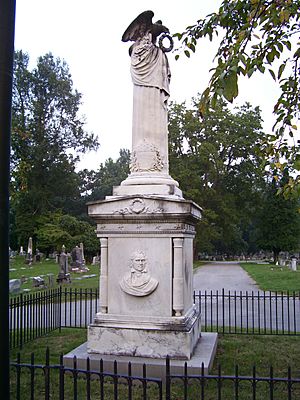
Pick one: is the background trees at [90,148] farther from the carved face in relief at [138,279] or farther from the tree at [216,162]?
the carved face in relief at [138,279]

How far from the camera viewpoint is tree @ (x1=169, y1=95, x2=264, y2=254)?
3766 cm

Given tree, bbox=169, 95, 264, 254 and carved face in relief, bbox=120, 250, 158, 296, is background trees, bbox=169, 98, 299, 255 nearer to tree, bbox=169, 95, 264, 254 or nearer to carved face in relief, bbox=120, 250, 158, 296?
tree, bbox=169, 95, 264, 254

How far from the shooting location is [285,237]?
49.0 meters

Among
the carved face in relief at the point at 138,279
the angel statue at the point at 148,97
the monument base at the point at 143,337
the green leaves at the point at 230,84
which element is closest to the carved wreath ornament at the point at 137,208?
the angel statue at the point at 148,97

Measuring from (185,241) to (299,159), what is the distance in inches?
95.6

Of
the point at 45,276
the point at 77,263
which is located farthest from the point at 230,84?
the point at 77,263

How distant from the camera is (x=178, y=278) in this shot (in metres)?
6.69

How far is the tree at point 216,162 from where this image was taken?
37.7 metres

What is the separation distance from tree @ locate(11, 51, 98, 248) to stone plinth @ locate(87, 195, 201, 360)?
32244mm

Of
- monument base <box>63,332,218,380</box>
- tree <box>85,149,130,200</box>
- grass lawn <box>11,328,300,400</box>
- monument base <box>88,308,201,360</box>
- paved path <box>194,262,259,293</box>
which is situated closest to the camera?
grass lawn <box>11,328,300,400</box>

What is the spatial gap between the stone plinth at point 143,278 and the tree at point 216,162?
29.9 metres

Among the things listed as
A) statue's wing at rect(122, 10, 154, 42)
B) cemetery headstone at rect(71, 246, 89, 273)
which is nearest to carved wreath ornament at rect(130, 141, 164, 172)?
statue's wing at rect(122, 10, 154, 42)

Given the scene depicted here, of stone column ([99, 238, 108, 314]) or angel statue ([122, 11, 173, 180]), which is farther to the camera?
angel statue ([122, 11, 173, 180])

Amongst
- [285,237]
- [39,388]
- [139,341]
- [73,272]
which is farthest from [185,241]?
[285,237]
